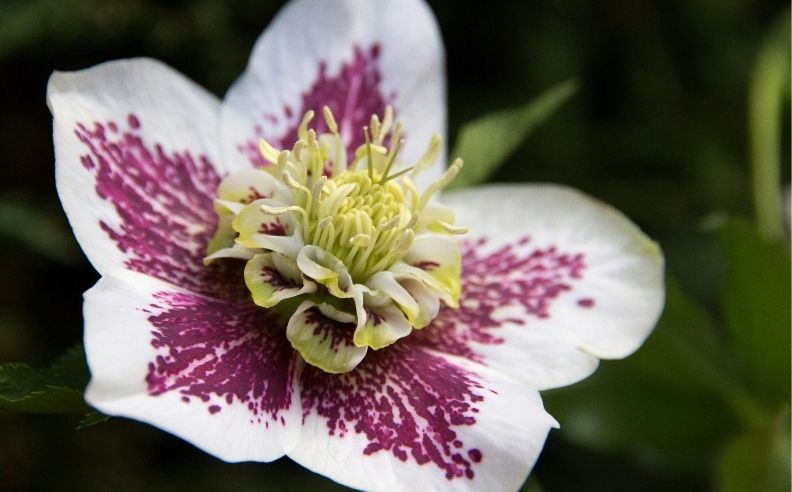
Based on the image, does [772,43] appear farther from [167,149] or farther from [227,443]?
[227,443]

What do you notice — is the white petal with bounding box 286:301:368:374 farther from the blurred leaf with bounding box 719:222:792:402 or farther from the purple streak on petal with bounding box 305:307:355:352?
the blurred leaf with bounding box 719:222:792:402

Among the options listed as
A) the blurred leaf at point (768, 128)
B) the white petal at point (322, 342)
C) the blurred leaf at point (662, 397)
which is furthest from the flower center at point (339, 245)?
the blurred leaf at point (768, 128)

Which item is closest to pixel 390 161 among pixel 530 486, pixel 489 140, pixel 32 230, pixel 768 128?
pixel 489 140

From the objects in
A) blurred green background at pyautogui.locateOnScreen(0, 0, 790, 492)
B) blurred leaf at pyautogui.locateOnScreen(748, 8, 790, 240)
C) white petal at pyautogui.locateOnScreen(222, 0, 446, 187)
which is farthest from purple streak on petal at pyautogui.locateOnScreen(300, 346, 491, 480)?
blurred leaf at pyautogui.locateOnScreen(748, 8, 790, 240)

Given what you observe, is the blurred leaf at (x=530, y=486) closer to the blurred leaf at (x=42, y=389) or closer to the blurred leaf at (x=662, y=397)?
the blurred leaf at (x=662, y=397)

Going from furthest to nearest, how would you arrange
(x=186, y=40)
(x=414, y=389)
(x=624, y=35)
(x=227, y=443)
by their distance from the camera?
(x=624, y=35), (x=186, y=40), (x=414, y=389), (x=227, y=443)

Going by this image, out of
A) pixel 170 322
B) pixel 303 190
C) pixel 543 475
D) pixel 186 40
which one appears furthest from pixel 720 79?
pixel 170 322
